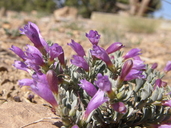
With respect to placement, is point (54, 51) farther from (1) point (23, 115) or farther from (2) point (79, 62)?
(1) point (23, 115)

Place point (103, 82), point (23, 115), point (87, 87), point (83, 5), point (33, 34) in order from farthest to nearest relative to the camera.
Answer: point (83, 5) → point (23, 115) → point (33, 34) → point (87, 87) → point (103, 82)

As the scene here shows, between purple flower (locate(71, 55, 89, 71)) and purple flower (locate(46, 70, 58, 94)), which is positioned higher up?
purple flower (locate(71, 55, 89, 71))

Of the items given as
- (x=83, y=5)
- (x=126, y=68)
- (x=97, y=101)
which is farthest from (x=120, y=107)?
(x=83, y=5)

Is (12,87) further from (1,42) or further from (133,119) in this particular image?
(1,42)

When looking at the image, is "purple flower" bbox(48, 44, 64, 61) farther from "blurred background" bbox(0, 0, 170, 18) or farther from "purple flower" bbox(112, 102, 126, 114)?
"blurred background" bbox(0, 0, 170, 18)

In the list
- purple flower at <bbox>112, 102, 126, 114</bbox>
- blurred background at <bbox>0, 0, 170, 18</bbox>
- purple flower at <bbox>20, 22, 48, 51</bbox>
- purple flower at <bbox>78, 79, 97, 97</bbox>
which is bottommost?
blurred background at <bbox>0, 0, 170, 18</bbox>

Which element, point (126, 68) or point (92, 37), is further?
point (92, 37)

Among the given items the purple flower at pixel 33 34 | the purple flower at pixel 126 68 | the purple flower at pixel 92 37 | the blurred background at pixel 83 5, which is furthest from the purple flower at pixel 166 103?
the blurred background at pixel 83 5

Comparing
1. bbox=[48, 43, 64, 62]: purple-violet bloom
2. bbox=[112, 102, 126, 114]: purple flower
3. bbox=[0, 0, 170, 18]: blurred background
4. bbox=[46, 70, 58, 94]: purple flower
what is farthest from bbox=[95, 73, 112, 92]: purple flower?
bbox=[0, 0, 170, 18]: blurred background
